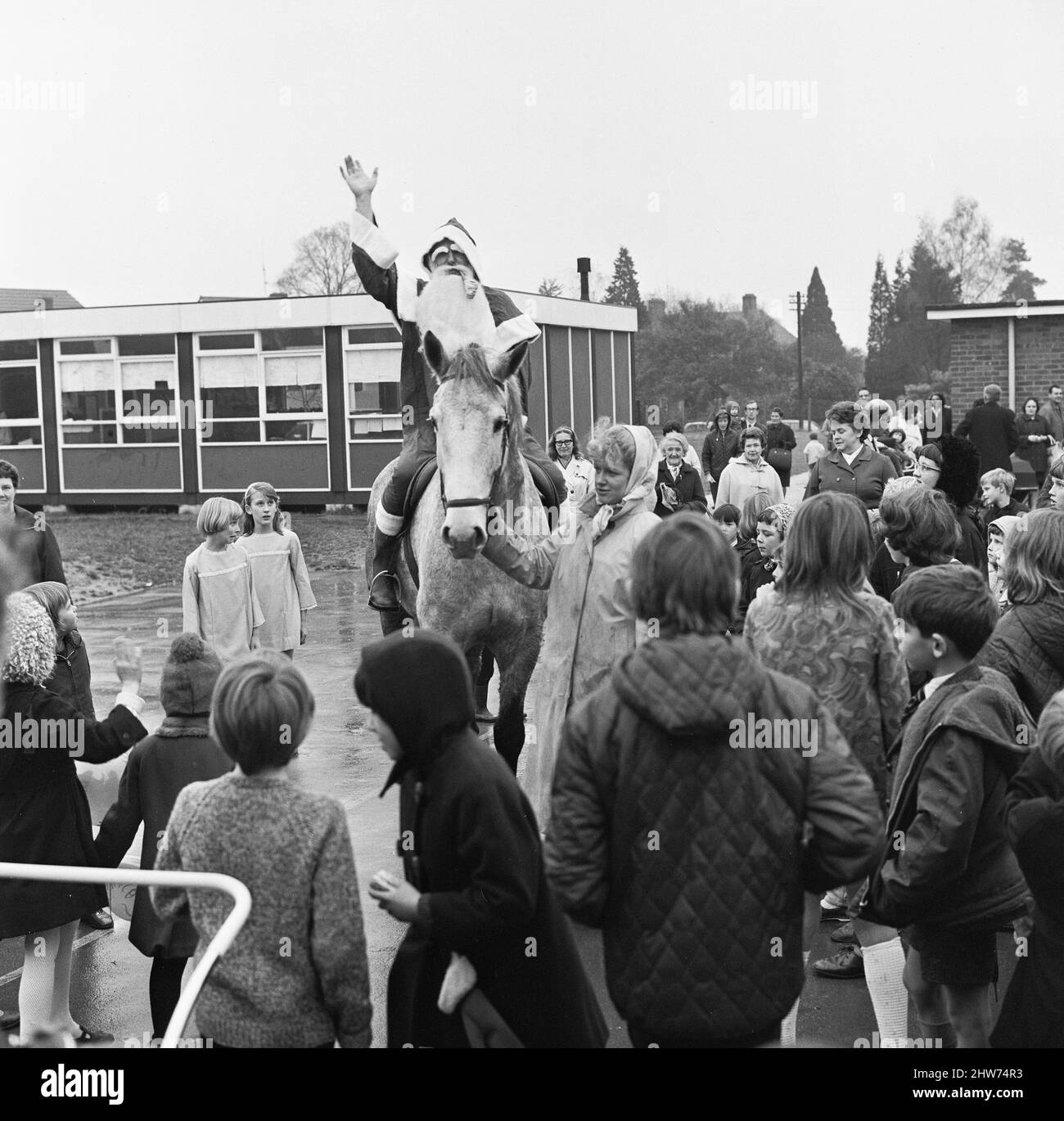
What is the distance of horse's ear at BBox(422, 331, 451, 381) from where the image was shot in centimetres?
682

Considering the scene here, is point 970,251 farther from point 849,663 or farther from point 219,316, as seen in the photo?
point 849,663

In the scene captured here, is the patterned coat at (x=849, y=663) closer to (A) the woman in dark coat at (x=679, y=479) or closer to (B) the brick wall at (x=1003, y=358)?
(A) the woman in dark coat at (x=679, y=479)

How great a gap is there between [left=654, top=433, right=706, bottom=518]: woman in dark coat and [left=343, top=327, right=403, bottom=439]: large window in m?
17.8

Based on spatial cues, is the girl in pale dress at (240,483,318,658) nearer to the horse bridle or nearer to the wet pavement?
the wet pavement

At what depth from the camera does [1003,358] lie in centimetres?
2728

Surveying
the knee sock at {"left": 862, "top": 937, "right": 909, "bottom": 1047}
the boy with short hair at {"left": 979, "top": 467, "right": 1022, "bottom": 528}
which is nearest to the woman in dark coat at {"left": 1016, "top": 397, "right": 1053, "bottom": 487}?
the boy with short hair at {"left": 979, "top": 467, "right": 1022, "bottom": 528}

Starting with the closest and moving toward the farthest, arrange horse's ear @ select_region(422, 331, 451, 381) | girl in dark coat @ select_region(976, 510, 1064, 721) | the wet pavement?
1. girl in dark coat @ select_region(976, 510, 1064, 721)
2. the wet pavement
3. horse's ear @ select_region(422, 331, 451, 381)

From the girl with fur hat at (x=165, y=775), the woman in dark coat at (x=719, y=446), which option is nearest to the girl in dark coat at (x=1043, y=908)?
the girl with fur hat at (x=165, y=775)

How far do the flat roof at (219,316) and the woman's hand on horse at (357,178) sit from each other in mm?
22491

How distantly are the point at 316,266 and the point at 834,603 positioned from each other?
65.9 metres

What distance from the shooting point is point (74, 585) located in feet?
66.6

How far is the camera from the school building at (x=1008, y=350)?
26859mm
